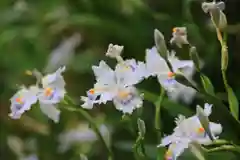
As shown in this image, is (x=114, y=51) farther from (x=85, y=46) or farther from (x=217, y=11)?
(x=85, y=46)

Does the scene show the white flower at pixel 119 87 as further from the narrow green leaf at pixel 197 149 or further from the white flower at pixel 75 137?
the white flower at pixel 75 137

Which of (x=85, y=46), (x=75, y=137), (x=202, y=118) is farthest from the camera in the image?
(x=85, y=46)

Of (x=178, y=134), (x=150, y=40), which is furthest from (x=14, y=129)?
(x=178, y=134)

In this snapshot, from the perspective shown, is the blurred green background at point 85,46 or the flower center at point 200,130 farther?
the blurred green background at point 85,46

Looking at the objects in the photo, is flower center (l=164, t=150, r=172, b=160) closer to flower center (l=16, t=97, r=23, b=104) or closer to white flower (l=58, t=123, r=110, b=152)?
flower center (l=16, t=97, r=23, b=104)

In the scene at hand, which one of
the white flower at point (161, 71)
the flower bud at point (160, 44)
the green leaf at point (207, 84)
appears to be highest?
the flower bud at point (160, 44)

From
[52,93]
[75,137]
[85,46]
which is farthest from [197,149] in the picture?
[85,46]

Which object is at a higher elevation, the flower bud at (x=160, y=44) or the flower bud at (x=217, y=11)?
the flower bud at (x=217, y=11)

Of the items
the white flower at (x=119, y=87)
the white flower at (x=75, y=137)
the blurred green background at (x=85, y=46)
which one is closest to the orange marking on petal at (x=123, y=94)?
the white flower at (x=119, y=87)
